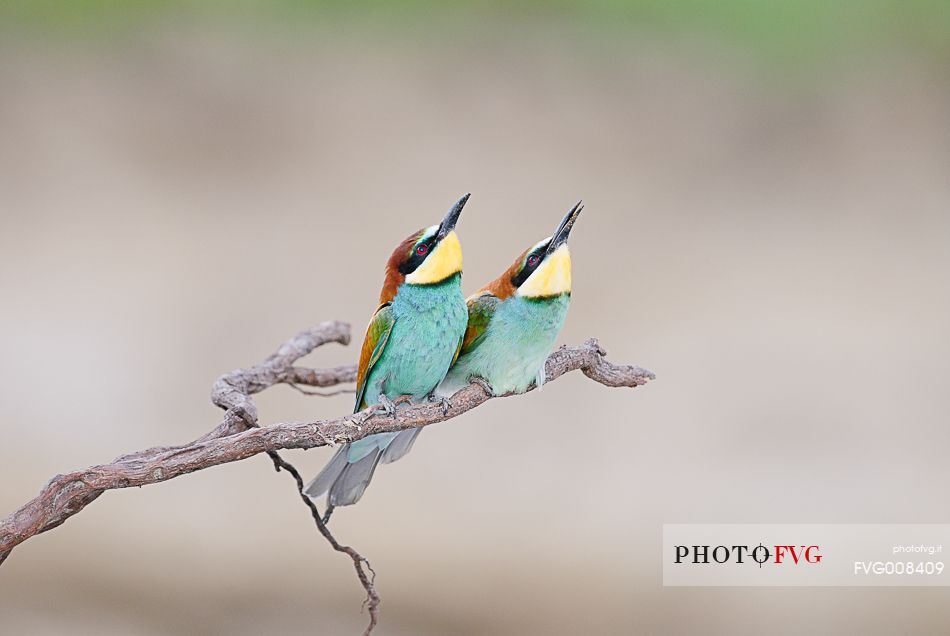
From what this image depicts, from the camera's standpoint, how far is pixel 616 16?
3658 millimetres

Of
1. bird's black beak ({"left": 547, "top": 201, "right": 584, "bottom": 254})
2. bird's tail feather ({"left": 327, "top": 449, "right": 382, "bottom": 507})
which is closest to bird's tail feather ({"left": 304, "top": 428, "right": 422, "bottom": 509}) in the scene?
bird's tail feather ({"left": 327, "top": 449, "right": 382, "bottom": 507})

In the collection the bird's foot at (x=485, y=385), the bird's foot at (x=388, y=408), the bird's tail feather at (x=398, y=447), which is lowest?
the bird's tail feather at (x=398, y=447)

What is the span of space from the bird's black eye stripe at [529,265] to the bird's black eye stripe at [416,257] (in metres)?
0.17

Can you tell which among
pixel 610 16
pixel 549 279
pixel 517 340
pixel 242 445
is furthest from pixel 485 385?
pixel 610 16

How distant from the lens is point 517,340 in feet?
5.13

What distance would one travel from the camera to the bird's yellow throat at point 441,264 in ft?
4.93

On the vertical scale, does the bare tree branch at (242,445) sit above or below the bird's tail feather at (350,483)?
above

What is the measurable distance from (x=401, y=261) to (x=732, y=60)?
2514 millimetres

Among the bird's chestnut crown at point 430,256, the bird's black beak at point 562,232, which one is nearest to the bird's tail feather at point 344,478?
the bird's chestnut crown at point 430,256

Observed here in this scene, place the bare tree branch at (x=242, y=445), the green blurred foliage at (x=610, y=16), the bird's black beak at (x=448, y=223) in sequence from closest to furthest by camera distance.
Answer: the bare tree branch at (x=242, y=445) → the bird's black beak at (x=448, y=223) → the green blurred foliage at (x=610, y=16)

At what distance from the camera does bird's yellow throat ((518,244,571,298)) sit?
1.56 meters

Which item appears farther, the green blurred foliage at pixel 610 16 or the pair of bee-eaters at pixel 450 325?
the green blurred foliage at pixel 610 16

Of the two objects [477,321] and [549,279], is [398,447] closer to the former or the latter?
[477,321]

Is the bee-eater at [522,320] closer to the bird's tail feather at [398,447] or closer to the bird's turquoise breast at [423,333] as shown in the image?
the bird's turquoise breast at [423,333]
